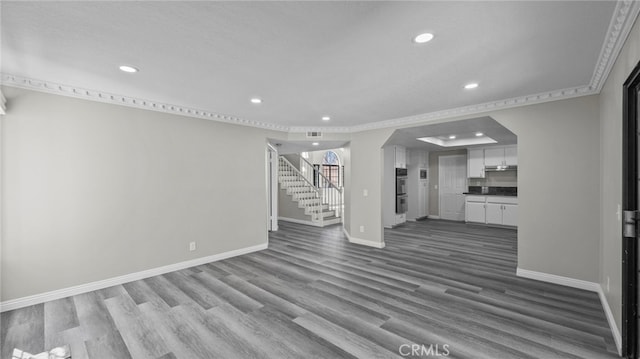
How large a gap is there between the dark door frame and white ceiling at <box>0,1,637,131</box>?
570 millimetres

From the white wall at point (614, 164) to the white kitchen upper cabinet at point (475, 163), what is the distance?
516 centimetres

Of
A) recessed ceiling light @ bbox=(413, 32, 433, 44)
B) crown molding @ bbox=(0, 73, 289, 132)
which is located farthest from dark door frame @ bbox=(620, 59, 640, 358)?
crown molding @ bbox=(0, 73, 289, 132)

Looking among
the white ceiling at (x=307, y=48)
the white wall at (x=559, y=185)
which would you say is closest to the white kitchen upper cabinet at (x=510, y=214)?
the white wall at (x=559, y=185)

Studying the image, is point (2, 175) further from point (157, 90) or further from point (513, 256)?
point (513, 256)

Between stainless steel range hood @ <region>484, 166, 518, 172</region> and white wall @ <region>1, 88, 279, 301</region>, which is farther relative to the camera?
stainless steel range hood @ <region>484, 166, 518, 172</region>

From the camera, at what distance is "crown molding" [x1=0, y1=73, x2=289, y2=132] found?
2.96 m

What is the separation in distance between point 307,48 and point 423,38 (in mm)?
939

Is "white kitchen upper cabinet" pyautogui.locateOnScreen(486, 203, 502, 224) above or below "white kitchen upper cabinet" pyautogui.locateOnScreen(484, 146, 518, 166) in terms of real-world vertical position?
below

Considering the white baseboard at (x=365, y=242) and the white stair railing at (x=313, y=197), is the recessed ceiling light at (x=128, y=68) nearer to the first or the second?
the white baseboard at (x=365, y=242)

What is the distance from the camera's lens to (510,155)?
7398 mm

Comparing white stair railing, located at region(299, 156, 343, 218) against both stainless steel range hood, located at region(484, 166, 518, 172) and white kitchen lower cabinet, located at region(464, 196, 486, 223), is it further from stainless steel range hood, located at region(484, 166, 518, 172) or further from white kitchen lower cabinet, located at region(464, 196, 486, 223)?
stainless steel range hood, located at region(484, 166, 518, 172)

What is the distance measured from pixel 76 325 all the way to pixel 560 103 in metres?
6.05

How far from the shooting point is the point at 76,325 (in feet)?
8.52

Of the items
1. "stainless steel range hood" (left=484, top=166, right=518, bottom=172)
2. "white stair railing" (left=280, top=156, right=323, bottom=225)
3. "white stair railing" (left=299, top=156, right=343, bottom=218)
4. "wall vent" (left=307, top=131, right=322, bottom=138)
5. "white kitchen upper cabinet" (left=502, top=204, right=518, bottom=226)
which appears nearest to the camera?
"wall vent" (left=307, top=131, right=322, bottom=138)
